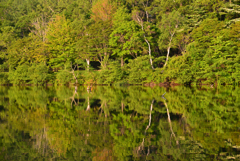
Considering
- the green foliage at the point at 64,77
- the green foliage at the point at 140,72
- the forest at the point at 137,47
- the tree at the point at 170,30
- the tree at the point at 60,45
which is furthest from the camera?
the tree at the point at 60,45

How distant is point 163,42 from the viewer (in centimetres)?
3441

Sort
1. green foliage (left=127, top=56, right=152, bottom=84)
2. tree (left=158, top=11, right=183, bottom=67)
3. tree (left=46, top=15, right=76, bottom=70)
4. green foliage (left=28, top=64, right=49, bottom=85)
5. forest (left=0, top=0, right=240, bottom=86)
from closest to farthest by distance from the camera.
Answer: forest (left=0, top=0, right=240, bottom=86) → green foliage (left=127, top=56, right=152, bottom=84) → tree (left=158, top=11, right=183, bottom=67) → green foliage (left=28, top=64, right=49, bottom=85) → tree (left=46, top=15, right=76, bottom=70)

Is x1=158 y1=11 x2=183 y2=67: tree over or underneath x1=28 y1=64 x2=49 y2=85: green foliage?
over

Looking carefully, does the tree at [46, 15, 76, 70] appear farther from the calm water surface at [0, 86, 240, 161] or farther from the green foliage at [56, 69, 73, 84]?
the calm water surface at [0, 86, 240, 161]

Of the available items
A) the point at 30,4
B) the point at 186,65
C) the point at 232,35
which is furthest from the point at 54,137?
the point at 30,4

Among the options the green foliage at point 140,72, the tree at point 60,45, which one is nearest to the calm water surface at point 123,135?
the green foliage at point 140,72

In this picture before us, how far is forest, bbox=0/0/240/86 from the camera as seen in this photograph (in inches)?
1105

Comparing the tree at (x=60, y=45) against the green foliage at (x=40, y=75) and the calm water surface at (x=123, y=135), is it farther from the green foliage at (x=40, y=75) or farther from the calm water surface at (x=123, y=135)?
the calm water surface at (x=123, y=135)

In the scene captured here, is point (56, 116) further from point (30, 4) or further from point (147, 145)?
point (30, 4)

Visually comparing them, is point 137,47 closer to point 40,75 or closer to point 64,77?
point 64,77

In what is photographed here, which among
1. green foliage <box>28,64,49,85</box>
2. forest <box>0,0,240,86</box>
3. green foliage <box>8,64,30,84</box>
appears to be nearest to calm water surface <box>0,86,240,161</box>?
forest <box>0,0,240,86</box>

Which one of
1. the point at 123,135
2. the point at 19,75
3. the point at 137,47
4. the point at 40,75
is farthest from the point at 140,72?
the point at 123,135

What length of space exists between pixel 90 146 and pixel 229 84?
24041 millimetres

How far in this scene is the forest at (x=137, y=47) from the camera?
1105 inches
